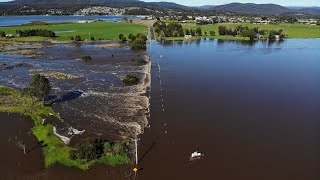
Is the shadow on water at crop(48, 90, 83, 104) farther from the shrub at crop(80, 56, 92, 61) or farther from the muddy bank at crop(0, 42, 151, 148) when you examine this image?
the shrub at crop(80, 56, 92, 61)

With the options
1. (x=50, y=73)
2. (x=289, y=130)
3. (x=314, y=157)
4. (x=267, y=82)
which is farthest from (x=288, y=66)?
(x=50, y=73)

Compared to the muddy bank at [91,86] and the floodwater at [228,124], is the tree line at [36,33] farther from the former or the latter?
the floodwater at [228,124]

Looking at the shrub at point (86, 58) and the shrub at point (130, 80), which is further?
the shrub at point (86, 58)

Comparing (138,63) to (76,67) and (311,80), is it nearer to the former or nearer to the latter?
(76,67)

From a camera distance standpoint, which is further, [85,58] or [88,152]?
[85,58]

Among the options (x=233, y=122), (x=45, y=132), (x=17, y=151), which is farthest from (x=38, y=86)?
(x=233, y=122)

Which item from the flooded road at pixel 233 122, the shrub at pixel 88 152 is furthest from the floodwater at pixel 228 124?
the shrub at pixel 88 152

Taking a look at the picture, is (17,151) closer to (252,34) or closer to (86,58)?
(86,58)
